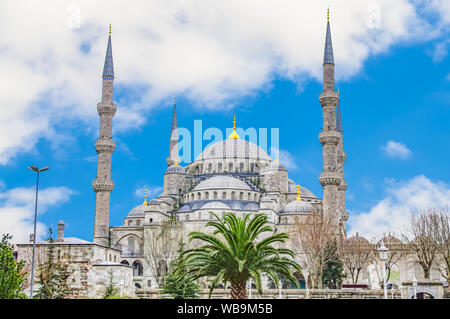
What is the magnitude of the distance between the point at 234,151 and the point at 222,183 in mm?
9305

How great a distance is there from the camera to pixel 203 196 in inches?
2475

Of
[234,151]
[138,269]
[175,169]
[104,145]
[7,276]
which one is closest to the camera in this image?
Result: [7,276]

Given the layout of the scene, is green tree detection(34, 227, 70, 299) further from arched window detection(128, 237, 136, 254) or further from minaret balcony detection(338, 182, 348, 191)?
minaret balcony detection(338, 182, 348, 191)

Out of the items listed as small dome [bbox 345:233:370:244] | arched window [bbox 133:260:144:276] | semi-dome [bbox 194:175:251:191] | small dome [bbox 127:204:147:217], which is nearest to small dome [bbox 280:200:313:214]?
semi-dome [bbox 194:175:251:191]

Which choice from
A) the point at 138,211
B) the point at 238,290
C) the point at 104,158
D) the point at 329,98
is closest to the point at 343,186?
the point at 329,98

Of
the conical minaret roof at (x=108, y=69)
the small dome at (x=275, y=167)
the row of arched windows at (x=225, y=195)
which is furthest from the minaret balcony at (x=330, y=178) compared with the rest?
the conical minaret roof at (x=108, y=69)

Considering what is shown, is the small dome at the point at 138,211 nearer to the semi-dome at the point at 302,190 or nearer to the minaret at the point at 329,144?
the semi-dome at the point at 302,190

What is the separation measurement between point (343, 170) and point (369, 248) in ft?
47.4

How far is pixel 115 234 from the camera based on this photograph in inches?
2378

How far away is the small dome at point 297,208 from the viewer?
191 ft

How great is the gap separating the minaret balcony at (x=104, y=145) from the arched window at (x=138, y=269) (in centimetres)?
1065

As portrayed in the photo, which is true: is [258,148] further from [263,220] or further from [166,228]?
[263,220]

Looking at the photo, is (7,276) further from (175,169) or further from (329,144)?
(175,169)
